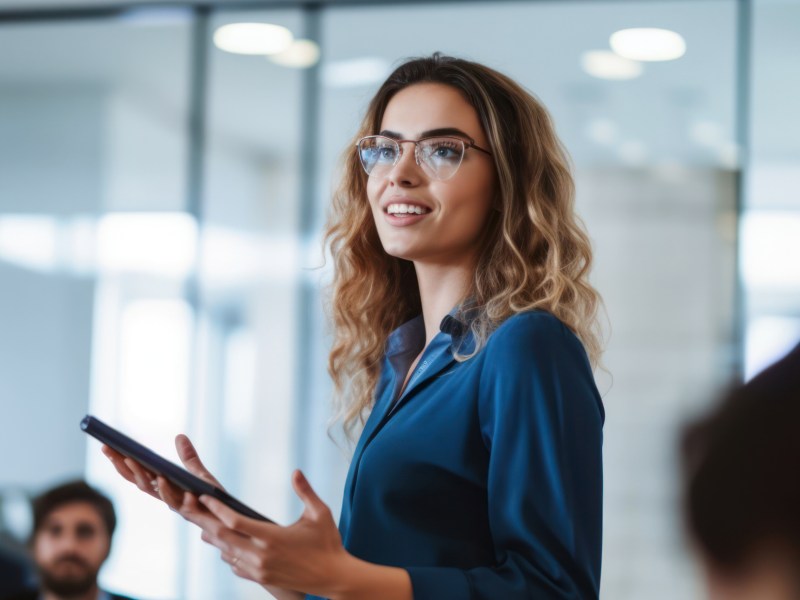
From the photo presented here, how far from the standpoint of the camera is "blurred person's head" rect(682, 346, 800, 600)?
523 mm

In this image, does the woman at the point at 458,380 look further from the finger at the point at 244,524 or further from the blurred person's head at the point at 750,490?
the blurred person's head at the point at 750,490

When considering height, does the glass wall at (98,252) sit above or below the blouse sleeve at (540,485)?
above

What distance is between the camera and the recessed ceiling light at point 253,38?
4781 millimetres

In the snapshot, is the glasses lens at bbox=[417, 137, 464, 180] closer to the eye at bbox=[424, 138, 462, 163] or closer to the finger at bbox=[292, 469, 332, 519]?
the eye at bbox=[424, 138, 462, 163]

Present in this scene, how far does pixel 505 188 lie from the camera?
1558 mm

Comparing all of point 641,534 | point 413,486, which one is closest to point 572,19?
point 641,534

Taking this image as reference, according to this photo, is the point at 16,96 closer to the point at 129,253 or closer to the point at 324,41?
the point at 129,253

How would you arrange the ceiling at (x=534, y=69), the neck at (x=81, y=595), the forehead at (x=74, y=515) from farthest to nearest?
the ceiling at (x=534, y=69)
the forehead at (x=74, y=515)
the neck at (x=81, y=595)

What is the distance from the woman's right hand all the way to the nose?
46cm

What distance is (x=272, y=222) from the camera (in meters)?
4.65

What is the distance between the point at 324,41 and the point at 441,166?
331 cm

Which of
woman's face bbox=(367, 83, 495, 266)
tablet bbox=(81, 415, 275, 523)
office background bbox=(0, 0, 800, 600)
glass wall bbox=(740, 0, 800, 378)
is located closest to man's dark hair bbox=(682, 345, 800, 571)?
tablet bbox=(81, 415, 275, 523)

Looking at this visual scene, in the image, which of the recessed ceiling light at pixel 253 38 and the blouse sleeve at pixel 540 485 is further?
A: the recessed ceiling light at pixel 253 38

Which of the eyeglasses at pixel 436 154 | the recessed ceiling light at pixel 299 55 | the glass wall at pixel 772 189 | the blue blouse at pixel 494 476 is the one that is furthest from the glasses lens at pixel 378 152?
the recessed ceiling light at pixel 299 55
